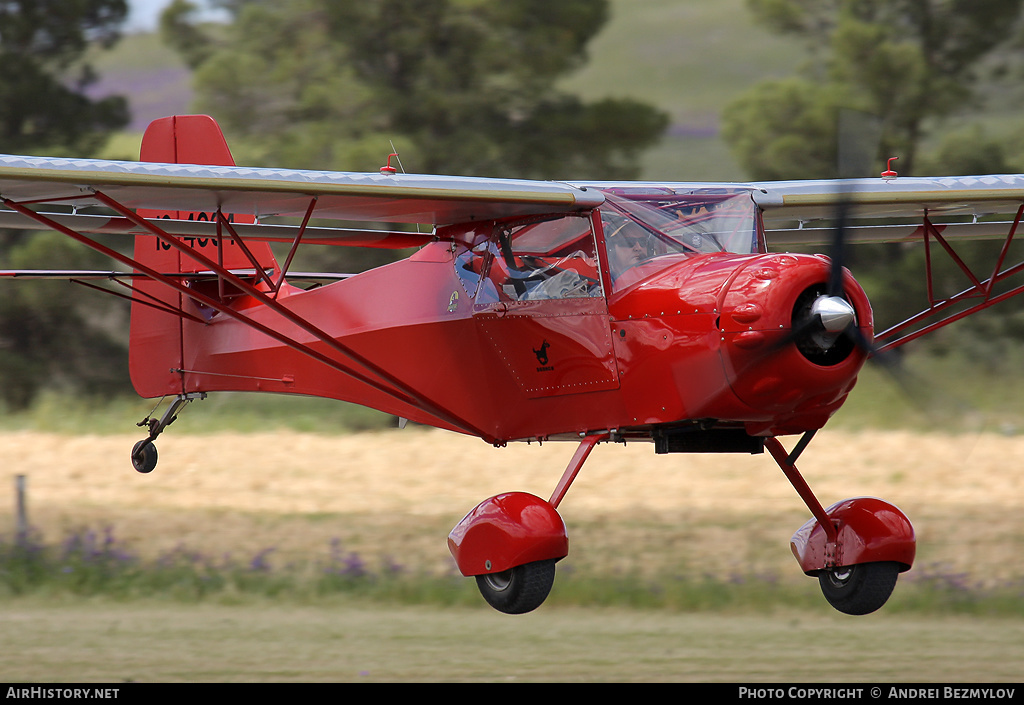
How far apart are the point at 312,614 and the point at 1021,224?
29.0ft

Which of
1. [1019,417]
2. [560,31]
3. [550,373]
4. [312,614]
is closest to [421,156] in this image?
[560,31]

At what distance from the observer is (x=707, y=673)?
1012cm

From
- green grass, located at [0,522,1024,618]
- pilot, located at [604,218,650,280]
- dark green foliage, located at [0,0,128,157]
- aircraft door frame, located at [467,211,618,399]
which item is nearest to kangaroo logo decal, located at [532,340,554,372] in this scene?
aircraft door frame, located at [467,211,618,399]

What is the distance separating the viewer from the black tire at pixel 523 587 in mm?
7773

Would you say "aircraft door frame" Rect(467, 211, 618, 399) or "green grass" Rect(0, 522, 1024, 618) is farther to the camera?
"green grass" Rect(0, 522, 1024, 618)

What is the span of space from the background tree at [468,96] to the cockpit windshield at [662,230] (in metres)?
12.0

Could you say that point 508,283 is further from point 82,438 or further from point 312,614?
point 82,438

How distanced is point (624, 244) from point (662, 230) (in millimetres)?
290

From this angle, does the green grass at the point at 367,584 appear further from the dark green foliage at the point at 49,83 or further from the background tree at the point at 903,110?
the dark green foliage at the point at 49,83

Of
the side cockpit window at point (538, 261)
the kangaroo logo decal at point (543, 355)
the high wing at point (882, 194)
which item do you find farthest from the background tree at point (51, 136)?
the high wing at point (882, 194)

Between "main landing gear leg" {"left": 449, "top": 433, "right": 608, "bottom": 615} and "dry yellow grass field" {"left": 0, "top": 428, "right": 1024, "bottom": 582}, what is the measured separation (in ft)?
Result: 22.5

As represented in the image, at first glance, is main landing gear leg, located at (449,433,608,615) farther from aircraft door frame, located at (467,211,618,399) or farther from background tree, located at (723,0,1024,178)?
background tree, located at (723,0,1024,178)

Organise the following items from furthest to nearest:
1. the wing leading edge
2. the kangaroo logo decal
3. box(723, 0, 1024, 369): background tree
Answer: box(723, 0, 1024, 369): background tree < the kangaroo logo decal < the wing leading edge

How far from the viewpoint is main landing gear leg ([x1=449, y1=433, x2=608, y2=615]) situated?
770 cm
